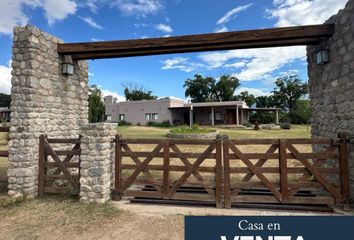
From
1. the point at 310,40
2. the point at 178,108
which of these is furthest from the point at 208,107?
the point at 310,40

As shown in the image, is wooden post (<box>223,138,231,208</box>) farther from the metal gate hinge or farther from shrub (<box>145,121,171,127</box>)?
shrub (<box>145,121,171,127</box>)

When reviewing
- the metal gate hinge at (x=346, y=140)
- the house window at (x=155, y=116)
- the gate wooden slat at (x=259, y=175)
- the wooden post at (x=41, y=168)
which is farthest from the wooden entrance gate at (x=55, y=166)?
the house window at (x=155, y=116)

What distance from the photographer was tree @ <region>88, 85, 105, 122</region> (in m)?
39.2

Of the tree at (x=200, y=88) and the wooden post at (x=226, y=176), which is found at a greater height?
the tree at (x=200, y=88)

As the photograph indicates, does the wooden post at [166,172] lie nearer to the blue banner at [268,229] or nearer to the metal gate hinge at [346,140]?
the blue banner at [268,229]

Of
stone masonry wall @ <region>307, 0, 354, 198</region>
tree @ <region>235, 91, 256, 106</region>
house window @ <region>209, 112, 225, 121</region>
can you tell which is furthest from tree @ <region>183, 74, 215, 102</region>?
stone masonry wall @ <region>307, 0, 354, 198</region>

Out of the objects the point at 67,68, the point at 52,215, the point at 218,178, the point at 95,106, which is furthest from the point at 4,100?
the point at 218,178

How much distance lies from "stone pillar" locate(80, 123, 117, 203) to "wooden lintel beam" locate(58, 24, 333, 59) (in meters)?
2.18

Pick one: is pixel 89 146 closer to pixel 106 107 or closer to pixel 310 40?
pixel 310 40

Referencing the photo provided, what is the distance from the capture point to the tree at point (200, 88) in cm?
5169

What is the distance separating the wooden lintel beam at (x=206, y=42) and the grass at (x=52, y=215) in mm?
3796

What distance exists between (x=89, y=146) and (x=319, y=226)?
4.49 metres

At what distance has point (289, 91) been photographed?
48.0 m

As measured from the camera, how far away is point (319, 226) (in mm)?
3107
